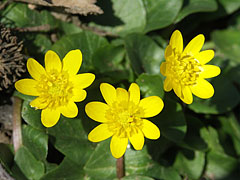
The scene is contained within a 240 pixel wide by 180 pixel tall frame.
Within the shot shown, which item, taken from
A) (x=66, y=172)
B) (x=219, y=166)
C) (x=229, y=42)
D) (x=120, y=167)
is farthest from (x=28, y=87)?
(x=229, y=42)

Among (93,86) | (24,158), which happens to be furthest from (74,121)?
(24,158)

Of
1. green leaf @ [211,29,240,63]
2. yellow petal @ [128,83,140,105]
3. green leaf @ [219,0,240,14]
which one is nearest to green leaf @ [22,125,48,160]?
yellow petal @ [128,83,140,105]

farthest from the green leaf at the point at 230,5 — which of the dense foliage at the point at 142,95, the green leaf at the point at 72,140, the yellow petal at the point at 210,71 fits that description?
the green leaf at the point at 72,140

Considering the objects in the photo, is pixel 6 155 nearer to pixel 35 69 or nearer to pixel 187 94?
pixel 35 69

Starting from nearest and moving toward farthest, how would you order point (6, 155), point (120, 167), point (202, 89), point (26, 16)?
point (202, 89), point (120, 167), point (6, 155), point (26, 16)

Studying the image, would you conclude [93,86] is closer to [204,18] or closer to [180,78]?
[180,78]
